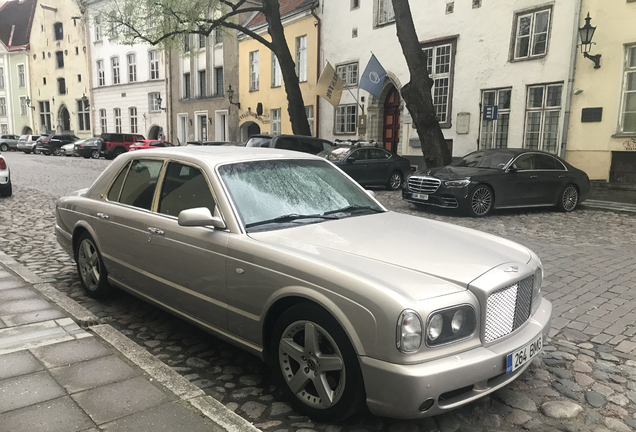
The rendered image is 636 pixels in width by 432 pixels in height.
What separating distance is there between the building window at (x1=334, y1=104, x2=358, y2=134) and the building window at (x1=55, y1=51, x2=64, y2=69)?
38522mm

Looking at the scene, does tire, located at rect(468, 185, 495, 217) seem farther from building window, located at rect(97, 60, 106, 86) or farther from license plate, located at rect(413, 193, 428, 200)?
building window, located at rect(97, 60, 106, 86)

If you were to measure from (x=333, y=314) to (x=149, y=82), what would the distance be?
42629 millimetres

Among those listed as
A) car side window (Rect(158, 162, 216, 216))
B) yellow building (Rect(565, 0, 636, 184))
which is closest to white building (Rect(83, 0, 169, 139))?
yellow building (Rect(565, 0, 636, 184))

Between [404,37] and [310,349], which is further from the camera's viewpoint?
[404,37]

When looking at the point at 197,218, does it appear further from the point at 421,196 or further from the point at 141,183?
the point at 421,196

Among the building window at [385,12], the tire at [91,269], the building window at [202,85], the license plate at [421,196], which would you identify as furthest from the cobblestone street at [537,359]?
the building window at [202,85]

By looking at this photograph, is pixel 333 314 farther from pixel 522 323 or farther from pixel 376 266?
pixel 522 323

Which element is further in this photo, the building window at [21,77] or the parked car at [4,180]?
the building window at [21,77]

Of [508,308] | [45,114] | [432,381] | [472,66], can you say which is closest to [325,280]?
[432,381]

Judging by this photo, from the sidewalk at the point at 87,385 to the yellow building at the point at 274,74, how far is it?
79.1 ft

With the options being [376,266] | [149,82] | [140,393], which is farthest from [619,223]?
[149,82]

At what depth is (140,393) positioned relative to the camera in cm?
307

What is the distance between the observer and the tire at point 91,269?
5004 millimetres

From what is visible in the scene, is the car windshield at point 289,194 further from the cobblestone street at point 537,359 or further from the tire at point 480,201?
the tire at point 480,201
